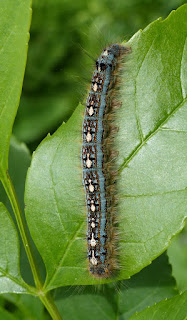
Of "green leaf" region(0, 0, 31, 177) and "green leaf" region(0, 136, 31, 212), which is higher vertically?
"green leaf" region(0, 0, 31, 177)

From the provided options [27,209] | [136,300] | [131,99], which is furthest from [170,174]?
[136,300]

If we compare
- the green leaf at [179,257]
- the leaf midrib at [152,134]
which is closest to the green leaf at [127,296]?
the leaf midrib at [152,134]

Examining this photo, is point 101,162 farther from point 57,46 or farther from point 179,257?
point 57,46

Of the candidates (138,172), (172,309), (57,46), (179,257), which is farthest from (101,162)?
(57,46)

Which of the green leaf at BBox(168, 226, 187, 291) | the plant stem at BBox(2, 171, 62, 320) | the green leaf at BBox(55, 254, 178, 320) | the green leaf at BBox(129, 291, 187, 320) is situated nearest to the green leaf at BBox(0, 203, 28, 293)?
the plant stem at BBox(2, 171, 62, 320)

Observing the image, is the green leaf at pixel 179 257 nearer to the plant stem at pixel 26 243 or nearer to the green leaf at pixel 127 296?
the green leaf at pixel 127 296

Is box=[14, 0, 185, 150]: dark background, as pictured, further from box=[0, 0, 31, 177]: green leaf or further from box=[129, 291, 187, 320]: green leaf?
box=[129, 291, 187, 320]: green leaf
